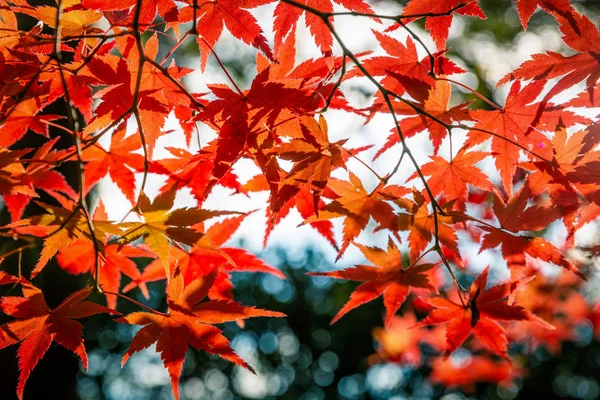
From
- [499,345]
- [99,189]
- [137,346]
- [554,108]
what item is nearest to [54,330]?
[137,346]

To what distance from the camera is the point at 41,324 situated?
919 mm

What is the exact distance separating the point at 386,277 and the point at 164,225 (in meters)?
0.48

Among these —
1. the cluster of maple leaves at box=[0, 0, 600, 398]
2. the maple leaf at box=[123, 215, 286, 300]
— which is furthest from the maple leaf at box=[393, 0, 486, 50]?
the maple leaf at box=[123, 215, 286, 300]

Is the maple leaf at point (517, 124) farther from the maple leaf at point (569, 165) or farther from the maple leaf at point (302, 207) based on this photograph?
the maple leaf at point (302, 207)

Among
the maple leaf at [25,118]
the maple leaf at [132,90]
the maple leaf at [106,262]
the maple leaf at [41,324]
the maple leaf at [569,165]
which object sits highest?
the maple leaf at [132,90]

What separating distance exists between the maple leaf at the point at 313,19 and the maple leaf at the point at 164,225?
405 millimetres

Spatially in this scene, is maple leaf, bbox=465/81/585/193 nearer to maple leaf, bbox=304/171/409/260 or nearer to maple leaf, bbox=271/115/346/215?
maple leaf, bbox=304/171/409/260

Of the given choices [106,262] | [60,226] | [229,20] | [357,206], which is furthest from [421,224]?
[106,262]

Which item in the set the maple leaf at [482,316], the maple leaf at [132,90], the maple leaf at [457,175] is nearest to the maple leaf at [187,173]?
the maple leaf at [132,90]

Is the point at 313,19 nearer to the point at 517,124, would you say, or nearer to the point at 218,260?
the point at 517,124

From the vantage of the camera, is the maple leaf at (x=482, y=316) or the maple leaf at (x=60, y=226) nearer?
the maple leaf at (x=60, y=226)

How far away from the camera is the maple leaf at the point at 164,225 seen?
88 centimetres

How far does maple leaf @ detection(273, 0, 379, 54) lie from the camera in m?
1.01

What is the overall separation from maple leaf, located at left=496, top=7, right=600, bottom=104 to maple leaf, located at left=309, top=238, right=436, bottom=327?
415 millimetres
